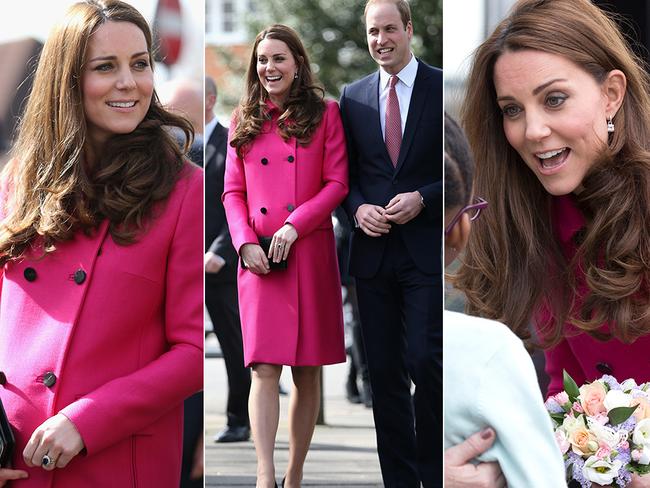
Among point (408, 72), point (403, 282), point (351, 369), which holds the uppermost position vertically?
point (408, 72)

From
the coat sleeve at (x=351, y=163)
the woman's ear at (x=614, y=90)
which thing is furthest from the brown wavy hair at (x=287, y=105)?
the woman's ear at (x=614, y=90)

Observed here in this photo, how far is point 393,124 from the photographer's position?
144 inches

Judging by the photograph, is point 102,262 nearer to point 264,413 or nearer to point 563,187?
point 264,413

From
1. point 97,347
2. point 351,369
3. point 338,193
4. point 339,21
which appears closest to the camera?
point 97,347

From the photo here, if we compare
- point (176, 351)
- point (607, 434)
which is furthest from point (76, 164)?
point (607, 434)

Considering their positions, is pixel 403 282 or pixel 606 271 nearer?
pixel 606 271

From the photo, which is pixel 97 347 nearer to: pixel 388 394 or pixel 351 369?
pixel 388 394

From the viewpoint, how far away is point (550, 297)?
9.82 ft

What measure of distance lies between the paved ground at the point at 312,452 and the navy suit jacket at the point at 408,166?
1.89ft

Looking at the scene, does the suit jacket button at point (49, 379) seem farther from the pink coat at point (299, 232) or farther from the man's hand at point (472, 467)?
the man's hand at point (472, 467)

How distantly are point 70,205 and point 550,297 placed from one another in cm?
126

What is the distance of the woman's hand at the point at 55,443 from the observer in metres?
2.83

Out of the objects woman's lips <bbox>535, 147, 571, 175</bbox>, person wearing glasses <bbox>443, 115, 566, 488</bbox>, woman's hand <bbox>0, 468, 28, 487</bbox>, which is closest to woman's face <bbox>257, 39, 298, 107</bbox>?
woman's lips <bbox>535, 147, 571, 175</bbox>

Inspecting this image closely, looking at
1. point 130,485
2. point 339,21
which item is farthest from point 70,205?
point 339,21
